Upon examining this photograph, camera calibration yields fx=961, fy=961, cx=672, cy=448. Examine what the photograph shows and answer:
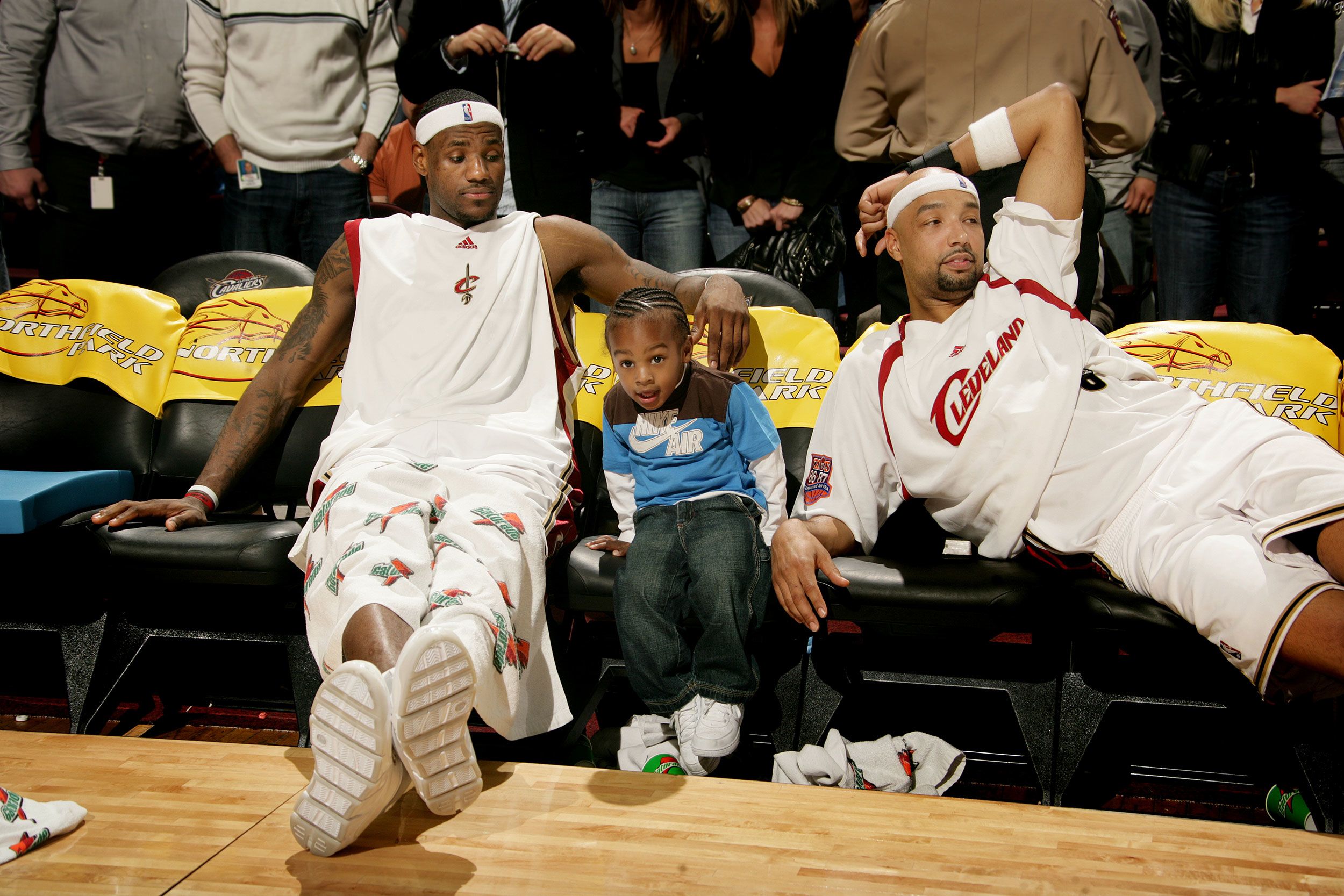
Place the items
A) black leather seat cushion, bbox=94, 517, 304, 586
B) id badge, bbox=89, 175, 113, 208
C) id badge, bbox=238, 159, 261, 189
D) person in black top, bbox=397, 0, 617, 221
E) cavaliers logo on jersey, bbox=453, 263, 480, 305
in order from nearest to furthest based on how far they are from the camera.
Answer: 1. black leather seat cushion, bbox=94, 517, 304, 586
2. cavaliers logo on jersey, bbox=453, 263, 480, 305
3. person in black top, bbox=397, 0, 617, 221
4. id badge, bbox=238, 159, 261, 189
5. id badge, bbox=89, 175, 113, 208

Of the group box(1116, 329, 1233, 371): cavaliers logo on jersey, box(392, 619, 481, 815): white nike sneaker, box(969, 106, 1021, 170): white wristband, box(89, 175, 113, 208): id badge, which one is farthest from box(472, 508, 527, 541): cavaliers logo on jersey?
box(89, 175, 113, 208): id badge

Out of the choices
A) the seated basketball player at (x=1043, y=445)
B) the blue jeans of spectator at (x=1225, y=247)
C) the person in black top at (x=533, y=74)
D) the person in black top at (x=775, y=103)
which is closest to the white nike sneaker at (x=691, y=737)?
the seated basketball player at (x=1043, y=445)

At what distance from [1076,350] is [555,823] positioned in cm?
154

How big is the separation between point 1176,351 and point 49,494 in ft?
9.79

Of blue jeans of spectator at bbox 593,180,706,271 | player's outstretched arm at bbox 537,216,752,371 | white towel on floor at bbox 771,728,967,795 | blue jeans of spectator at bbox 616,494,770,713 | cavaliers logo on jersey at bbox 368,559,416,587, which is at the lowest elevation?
white towel on floor at bbox 771,728,967,795

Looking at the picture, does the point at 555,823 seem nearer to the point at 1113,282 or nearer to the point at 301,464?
the point at 301,464

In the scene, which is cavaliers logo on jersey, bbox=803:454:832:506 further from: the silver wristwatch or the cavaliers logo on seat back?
the silver wristwatch

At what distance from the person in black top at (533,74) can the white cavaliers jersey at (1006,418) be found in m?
1.58

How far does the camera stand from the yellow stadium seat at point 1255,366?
2.50 meters

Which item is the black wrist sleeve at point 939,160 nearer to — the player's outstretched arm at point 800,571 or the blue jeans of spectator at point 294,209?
the player's outstretched arm at point 800,571

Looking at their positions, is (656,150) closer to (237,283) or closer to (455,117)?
(455,117)

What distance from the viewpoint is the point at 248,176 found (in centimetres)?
371

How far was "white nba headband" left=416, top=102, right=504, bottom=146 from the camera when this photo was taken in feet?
8.58

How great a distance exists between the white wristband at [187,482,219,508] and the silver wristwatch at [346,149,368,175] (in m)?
1.68
